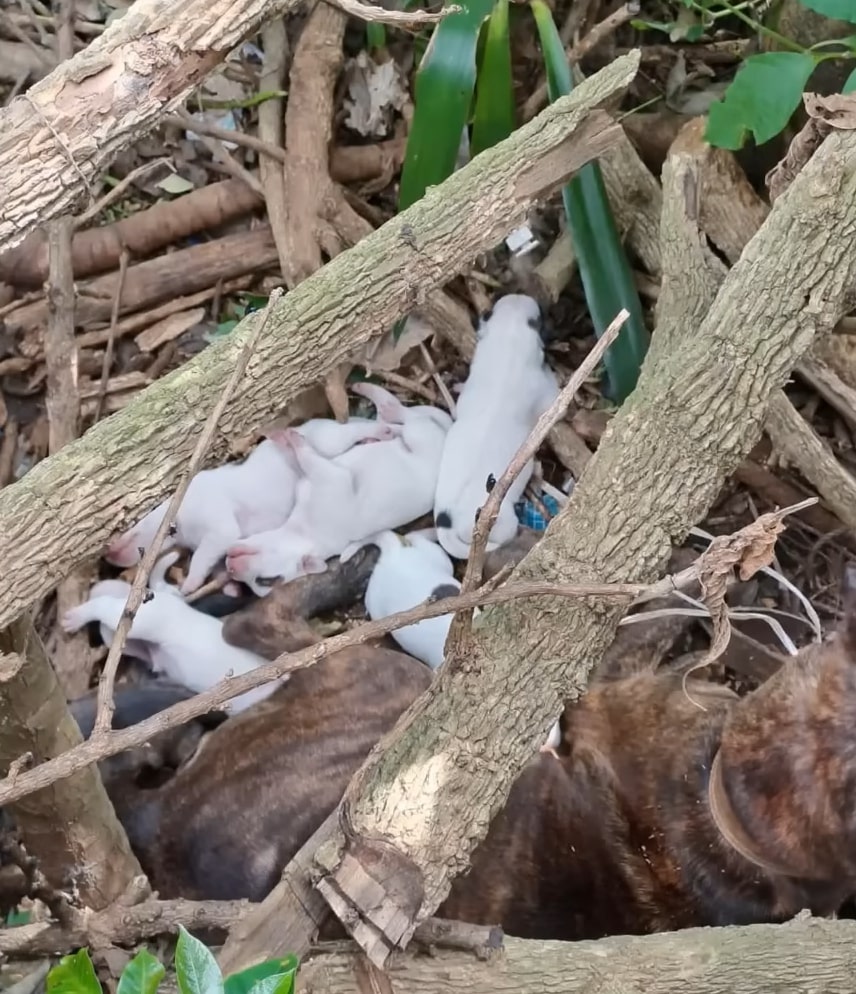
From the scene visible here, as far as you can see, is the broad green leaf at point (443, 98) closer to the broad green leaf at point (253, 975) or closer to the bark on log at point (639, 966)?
the bark on log at point (639, 966)

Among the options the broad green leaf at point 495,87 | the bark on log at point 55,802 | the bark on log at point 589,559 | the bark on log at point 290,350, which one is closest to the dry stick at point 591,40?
the broad green leaf at point 495,87

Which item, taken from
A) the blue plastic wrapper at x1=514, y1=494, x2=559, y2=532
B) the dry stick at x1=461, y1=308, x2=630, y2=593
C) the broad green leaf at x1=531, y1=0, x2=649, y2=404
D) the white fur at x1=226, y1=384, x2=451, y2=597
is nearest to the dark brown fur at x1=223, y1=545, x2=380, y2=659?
the white fur at x1=226, y1=384, x2=451, y2=597

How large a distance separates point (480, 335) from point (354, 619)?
0.80 metres

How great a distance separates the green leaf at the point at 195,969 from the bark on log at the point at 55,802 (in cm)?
55

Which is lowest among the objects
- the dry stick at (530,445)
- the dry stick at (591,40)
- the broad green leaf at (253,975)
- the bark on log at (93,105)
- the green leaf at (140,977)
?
the broad green leaf at (253,975)

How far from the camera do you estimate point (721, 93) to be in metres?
2.62

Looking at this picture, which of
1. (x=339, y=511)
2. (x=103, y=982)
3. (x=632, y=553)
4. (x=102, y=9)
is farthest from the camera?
(x=102, y=9)

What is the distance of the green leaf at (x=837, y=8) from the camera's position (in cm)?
180

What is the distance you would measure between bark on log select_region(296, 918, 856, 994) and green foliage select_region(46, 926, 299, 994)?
0.37 meters

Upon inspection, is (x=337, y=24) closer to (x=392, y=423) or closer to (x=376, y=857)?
(x=392, y=423)

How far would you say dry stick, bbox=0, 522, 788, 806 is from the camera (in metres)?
1.11

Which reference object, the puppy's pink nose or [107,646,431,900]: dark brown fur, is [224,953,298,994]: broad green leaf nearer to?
[107,646,431,900]: dark brown fur

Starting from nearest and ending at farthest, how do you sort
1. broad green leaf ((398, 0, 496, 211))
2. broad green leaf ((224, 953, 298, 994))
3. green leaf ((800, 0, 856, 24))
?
broad green leaf ((224, 953, 298, 994))
green leaf ((800, 0, 856, 24))
broad green leaf ((398, 0, 496, 211))

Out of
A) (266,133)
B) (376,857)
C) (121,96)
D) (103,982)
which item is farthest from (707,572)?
(266,133)
